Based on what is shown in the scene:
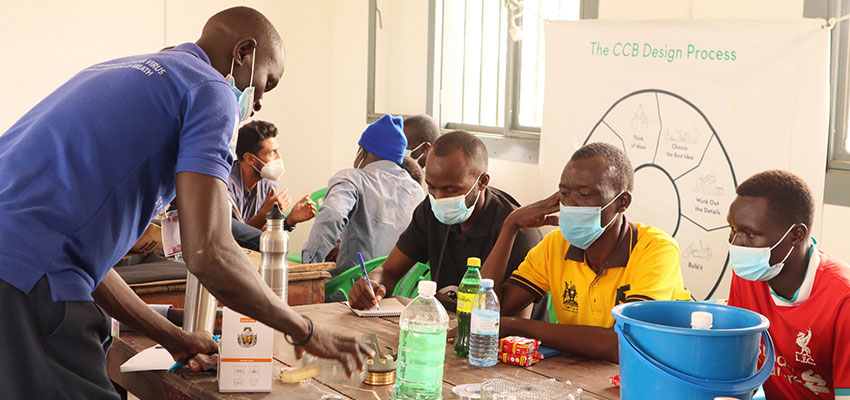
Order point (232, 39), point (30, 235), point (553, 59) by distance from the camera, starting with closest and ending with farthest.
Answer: point (30, 235)
point (232, 39)
point (553, 59)

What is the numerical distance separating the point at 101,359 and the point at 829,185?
275 centimetres

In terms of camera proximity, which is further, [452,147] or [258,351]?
[452,147]

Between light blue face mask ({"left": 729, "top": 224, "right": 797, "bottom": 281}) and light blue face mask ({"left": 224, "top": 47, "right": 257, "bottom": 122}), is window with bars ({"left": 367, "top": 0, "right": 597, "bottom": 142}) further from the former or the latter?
light blue face mask ({"left": 224, "top": 47, "right": 257, "bottom": 122})

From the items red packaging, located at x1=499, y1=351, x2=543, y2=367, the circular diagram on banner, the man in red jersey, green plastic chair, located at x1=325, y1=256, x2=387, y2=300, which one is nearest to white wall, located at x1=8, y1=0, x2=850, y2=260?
the circular diagram on banner

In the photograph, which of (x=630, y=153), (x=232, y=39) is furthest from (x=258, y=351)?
(x=630, y=153)

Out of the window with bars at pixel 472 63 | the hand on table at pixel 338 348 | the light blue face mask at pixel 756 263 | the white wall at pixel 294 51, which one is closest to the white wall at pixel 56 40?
the white wall at pixel 294 51

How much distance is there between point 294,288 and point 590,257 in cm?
120

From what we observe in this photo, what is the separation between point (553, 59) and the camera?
4.25 metres

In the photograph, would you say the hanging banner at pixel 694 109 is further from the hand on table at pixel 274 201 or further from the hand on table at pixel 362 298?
the hand on table at pixel 362 298

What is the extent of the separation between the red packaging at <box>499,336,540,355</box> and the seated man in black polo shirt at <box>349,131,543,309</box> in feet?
2.45

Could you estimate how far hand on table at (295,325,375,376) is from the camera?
1.63m

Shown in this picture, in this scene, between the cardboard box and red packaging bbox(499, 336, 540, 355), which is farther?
red packaging bbox(499, 336, 540, 355)

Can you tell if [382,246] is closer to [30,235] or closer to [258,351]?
[258,351]

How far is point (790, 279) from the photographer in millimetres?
2061
